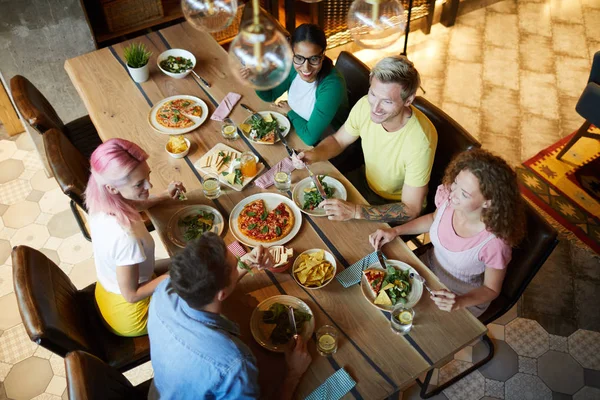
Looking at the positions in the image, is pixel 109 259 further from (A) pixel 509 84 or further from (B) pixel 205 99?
(A) pixel 509 84

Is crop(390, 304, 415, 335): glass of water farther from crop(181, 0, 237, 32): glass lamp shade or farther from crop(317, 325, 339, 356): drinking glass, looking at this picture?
crop(181, 0, 237, 32): glass lamp shade

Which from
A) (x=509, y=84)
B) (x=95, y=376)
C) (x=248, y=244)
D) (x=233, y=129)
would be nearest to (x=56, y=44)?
(x=233, y=129)

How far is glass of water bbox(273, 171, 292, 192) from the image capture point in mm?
A: 2451

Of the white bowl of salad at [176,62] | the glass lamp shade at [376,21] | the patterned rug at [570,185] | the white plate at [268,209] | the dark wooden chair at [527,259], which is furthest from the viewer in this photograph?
the patterned rug at [570,185]

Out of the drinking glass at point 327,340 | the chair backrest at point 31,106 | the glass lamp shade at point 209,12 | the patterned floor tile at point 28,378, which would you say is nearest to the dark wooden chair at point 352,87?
the glass lamp shade at point 209,12

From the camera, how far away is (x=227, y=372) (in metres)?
1.70

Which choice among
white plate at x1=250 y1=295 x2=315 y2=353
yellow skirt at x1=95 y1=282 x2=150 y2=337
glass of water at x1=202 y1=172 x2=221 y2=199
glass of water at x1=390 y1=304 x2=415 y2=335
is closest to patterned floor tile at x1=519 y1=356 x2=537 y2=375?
glass of water at x1=390 y1=304 x2=415 y2=335

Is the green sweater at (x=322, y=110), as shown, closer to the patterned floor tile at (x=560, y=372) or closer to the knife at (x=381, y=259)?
the knife at (x=381, y=259)

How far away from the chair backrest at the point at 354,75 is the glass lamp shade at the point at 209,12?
4.05ft

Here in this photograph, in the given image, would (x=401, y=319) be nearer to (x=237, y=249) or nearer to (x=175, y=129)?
(x=237, y=249)

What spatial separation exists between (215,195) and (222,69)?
Result: 1.02 meters

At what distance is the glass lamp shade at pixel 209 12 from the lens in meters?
1.76

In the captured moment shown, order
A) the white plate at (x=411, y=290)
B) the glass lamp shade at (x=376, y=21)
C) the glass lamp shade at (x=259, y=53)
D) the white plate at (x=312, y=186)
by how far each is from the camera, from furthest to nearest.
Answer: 1. the white plate at (x=312, y=186)
2. the white plate at (x=411, y=290)
3. the glass lamp shade at (x=376, y=21)
4. the glass lamp shade at (x=259, y=53)

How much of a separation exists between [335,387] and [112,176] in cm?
117
